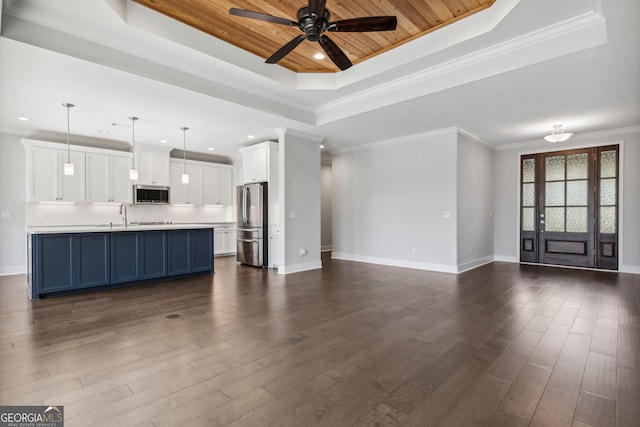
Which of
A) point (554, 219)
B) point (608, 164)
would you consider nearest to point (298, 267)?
point (554, 219)

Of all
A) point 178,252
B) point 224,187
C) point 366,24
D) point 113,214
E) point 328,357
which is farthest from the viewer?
point 224,187

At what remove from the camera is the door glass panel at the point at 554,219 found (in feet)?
22.1

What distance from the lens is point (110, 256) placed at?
4.74 metres

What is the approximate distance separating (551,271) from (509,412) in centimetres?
557

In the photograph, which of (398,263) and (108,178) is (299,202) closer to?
A: (398,263)

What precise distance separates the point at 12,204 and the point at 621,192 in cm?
1182

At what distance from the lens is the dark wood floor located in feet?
5.98

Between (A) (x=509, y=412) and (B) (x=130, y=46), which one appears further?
(B) (x=130, y=46)

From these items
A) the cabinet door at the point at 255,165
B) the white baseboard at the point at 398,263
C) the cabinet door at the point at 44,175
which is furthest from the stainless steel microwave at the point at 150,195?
the white baseboard at the point at 398,263

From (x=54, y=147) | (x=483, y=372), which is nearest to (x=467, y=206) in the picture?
(x=483, y=372)

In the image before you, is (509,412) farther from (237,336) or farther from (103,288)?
(103,288)

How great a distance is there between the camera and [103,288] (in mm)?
4746

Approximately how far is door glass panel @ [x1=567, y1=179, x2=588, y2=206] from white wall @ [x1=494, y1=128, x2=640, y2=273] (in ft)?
1.87

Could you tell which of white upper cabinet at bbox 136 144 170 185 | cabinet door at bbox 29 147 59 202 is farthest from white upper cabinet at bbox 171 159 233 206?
cabinet door at bbox 29 147 59 202
